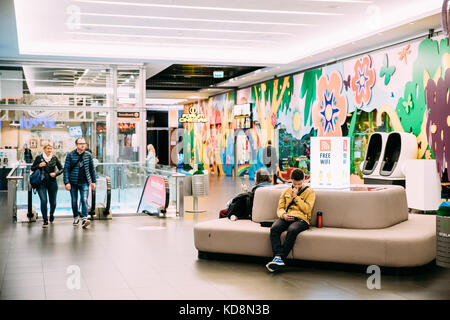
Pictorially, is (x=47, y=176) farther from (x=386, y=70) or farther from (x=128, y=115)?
(x=386, y=70)

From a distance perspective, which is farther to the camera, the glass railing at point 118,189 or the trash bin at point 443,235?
the glass railing at point 118,189

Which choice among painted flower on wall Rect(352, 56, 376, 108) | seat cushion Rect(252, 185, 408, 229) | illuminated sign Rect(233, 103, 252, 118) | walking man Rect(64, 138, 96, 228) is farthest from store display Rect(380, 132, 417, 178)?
illuminated sign Rect(233, 103, 252, 118)

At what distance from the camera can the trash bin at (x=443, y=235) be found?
212 inches

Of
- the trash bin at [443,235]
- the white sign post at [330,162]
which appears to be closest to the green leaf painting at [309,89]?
the white sign post at [330,162]

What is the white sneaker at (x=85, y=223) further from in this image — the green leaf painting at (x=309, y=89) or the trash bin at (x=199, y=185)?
the green leaf painting at (x=309, y=89)

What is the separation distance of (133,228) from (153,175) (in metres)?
2.47

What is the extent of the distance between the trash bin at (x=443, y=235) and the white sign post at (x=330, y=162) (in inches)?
64.6

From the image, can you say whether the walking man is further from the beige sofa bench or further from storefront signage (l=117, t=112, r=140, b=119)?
storefront signage (l=117, t=112, r=140, b=119)

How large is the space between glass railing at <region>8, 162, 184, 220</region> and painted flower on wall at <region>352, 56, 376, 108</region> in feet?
17.3

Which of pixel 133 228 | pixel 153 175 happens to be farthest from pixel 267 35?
pixel 133 228

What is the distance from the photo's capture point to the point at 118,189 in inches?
476

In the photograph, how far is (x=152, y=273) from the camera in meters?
6.01
